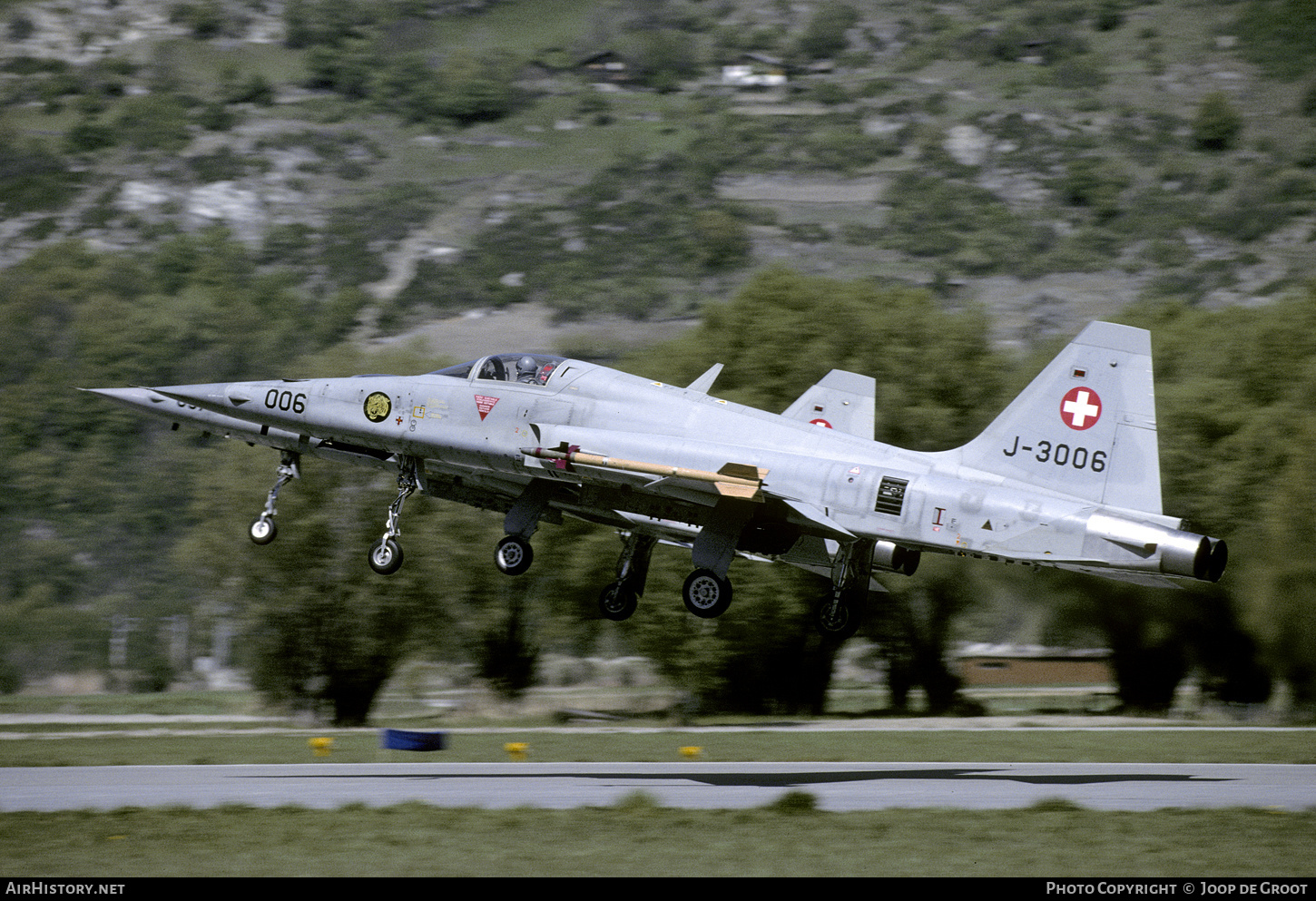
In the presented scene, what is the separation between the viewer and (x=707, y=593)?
25.1 metres

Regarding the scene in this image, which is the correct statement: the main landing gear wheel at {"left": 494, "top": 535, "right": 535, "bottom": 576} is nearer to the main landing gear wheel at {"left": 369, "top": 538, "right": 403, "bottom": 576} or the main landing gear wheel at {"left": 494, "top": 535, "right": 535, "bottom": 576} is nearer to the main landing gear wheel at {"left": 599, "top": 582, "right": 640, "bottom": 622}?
the main landing gear wheel at {"left": 599, "top": 582, "right": 640, "bottom": 622}

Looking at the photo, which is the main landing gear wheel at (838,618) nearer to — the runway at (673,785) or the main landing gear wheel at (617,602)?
the runway at (673,785)

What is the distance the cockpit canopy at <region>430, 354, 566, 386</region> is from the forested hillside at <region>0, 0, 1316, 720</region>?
17.3 meters

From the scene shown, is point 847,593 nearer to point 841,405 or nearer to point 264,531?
point 841,405

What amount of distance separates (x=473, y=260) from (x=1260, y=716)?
94406 mm

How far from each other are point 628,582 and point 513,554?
2340 millimetres

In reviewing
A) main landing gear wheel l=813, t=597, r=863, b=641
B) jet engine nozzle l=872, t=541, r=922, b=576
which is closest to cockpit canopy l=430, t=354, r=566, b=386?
main landing gear wheel l=813, t=597, r=863, b=641

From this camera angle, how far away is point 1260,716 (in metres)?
40.2

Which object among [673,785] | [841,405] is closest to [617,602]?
[673,785]

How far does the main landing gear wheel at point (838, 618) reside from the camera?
82.8 feet

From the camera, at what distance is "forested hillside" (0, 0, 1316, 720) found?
143 ft

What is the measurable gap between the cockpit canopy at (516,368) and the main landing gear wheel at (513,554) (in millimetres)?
2911

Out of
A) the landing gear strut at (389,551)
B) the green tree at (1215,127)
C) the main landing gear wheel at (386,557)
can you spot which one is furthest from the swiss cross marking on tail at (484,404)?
the green tree at (1215,127)

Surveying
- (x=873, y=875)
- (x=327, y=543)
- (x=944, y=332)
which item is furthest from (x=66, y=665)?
(x=873, y=875)
